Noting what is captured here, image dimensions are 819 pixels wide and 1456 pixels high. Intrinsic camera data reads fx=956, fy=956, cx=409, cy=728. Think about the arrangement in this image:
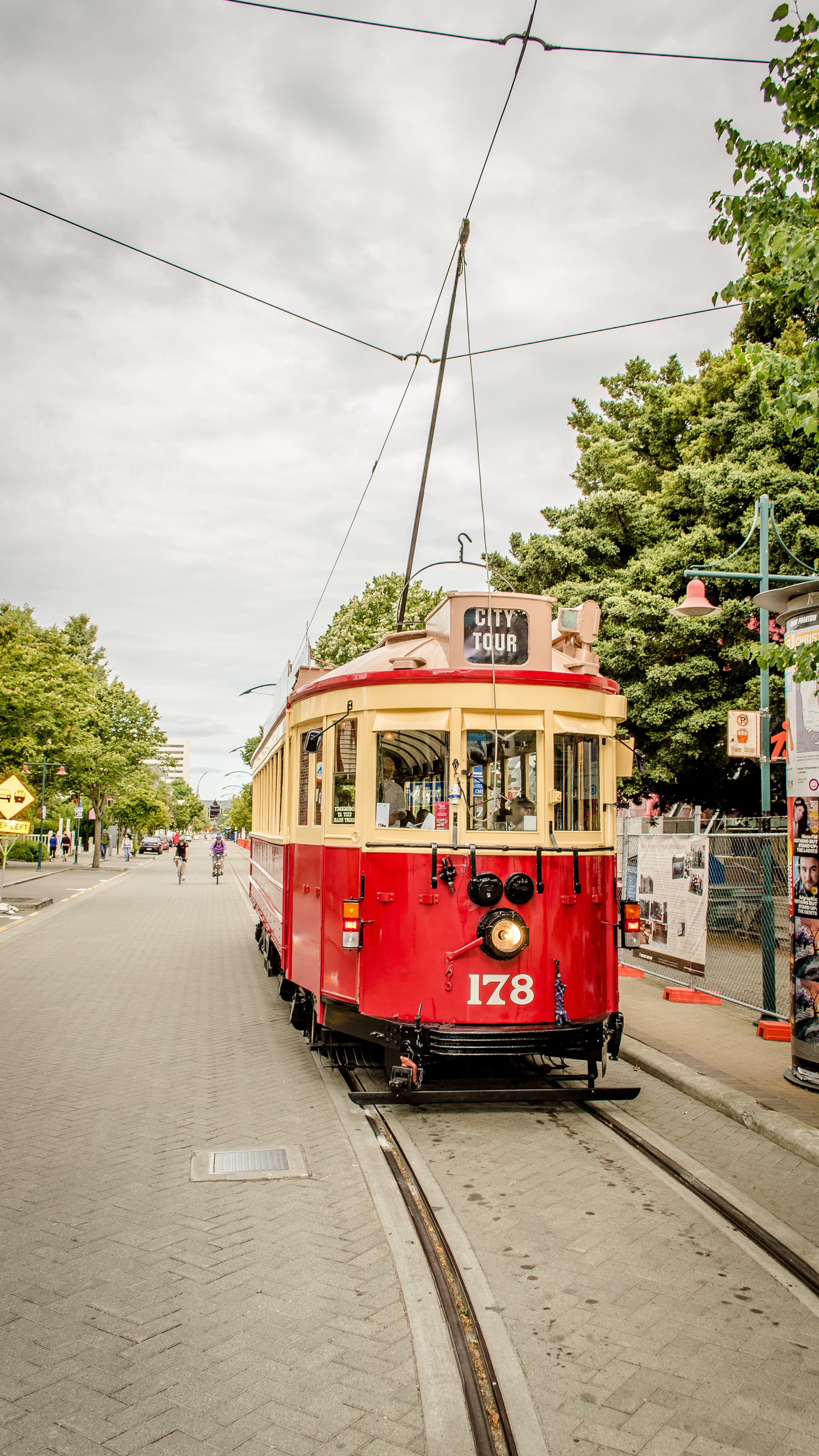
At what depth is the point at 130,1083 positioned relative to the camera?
7.33 metres

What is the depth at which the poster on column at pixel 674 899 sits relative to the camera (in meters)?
11.4

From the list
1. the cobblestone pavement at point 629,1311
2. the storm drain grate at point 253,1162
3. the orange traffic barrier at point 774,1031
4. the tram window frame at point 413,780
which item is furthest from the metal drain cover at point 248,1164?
the orange traffic barrier at point 774,1031

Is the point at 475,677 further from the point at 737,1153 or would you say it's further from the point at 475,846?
the point at 737,1153

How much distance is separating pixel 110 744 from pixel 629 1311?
131 ft

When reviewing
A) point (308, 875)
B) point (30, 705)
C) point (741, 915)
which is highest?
point (30, 705)

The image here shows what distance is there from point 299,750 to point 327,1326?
5129 millimetres

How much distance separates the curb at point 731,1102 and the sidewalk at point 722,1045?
0.29ft

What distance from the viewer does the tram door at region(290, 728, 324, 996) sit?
24.0ft

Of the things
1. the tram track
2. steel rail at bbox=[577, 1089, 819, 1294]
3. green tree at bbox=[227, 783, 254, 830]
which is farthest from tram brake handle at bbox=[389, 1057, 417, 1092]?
green tree at bbox=[227, 783, 254, 830]

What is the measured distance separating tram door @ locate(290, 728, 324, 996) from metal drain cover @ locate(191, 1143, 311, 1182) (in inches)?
60.8

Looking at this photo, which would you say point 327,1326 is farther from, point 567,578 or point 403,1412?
point 567,578

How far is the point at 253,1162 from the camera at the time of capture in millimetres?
5531

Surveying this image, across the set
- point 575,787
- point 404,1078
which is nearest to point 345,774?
point 575,787

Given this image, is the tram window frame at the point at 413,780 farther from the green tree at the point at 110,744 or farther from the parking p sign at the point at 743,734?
the green tree at the point at 110,744
